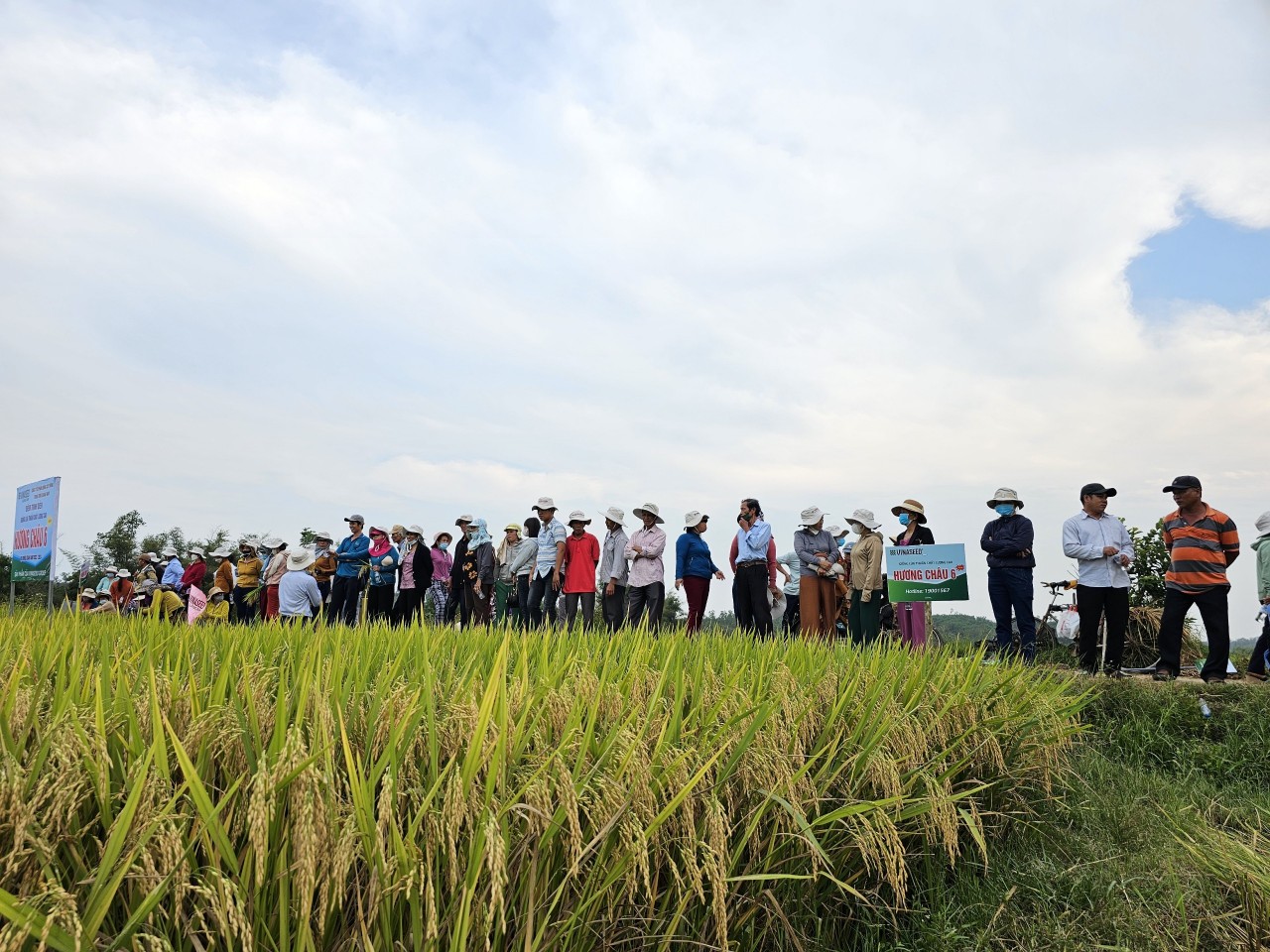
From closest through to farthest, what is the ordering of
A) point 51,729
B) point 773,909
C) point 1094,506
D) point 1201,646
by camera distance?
point 51,729, point 773,909, point 1094,506, point 1201,646

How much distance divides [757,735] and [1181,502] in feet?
22.2

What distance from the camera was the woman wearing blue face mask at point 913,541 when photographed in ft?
30.5

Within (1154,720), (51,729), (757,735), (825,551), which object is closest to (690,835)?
(757,735)

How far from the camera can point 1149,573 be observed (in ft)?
38.0

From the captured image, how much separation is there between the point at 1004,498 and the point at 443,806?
27.1 feet

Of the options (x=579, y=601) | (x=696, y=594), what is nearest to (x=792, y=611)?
(x=696, y=594)

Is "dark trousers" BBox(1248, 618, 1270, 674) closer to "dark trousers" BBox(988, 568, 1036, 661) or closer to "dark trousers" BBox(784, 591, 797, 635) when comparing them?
"dark trousers" BBox(988, 568, 1036, 661)

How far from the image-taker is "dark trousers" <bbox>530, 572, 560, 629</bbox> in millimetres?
11250

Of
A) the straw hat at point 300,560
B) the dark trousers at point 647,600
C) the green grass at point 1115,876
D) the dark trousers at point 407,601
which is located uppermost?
the straw hat at point 300,560

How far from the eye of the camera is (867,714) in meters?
3.55

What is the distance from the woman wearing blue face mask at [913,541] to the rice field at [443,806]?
18.5 ft

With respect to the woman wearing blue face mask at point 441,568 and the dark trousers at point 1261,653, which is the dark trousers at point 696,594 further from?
the dark trousers at point 1261,653

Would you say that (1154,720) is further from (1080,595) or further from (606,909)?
(606,909)

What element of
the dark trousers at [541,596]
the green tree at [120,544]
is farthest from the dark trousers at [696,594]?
the green tree at [120,544]
